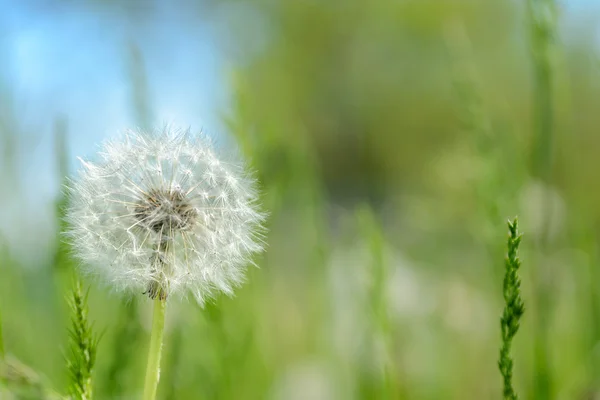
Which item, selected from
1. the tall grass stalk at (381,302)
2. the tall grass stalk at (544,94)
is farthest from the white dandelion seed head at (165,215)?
the tall grass stalk at (544,94)

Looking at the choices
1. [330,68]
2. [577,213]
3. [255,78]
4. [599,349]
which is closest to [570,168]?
[577,213]

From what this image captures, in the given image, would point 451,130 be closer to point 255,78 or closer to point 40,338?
point 255,78

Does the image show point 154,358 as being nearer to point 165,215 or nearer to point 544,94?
point 165,215

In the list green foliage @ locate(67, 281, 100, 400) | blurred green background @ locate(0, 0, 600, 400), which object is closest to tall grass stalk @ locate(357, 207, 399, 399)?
blurred green background @ locate(0, 0, 600, 400)

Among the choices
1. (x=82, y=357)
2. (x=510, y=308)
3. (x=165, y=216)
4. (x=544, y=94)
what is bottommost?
(x=82, y=357)

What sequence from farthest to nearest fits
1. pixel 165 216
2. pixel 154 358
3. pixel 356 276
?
pixel 356 276 → pixel 165 216 → pixel 154 358

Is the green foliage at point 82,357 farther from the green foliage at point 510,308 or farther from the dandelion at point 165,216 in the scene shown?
the green foliage at point 510,308

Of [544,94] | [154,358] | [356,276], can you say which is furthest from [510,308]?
[356,276]
